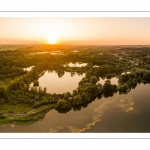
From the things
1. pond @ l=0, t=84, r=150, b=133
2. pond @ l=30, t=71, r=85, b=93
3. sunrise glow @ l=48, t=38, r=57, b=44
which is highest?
sunrise glow @ l=48, t=38, r=57, b=44

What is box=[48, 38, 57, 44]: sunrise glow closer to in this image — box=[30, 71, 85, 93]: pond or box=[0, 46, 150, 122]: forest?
box=[0, 46, 150, 122]: forest

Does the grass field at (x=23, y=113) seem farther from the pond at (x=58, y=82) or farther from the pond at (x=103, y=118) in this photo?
the pond at (x=58, y=82)

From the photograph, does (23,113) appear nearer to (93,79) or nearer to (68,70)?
(68,70)

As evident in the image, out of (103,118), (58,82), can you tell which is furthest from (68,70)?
(103,118)

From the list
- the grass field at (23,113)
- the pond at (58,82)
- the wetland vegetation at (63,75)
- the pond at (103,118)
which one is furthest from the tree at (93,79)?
the grass field at (23,113)

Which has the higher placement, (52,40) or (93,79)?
(52,40)

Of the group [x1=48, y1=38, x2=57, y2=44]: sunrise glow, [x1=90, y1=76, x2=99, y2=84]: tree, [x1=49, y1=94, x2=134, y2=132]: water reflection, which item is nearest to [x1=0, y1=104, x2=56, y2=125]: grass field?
[x1=49, y1=94, x2=134, y2=132]: water reflection

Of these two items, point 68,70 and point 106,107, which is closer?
point 106,107

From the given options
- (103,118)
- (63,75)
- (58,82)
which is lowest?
(103,118)

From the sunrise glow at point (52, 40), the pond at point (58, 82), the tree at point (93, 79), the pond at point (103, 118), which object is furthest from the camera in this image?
the tree at point (93, 79)
